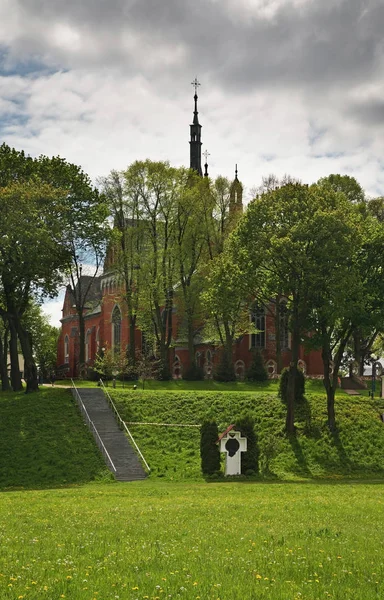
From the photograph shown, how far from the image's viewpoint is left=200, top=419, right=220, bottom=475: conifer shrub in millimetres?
32625

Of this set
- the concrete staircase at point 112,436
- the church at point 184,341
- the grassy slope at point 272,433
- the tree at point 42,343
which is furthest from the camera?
the tree at point 42,343

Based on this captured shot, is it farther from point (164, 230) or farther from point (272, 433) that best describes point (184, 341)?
point (272, 433)

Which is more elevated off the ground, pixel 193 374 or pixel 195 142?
pixel 195 142

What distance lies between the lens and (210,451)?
3266cm

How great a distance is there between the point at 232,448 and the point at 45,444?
9788mm

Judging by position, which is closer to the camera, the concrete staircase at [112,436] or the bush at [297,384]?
the concrete staircase at [112,436]

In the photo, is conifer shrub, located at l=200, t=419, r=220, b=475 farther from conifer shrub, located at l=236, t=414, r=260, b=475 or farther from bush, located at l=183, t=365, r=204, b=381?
bush, located at l=183, t=365, r=204, b=381

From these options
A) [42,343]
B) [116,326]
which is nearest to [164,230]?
[116,326]

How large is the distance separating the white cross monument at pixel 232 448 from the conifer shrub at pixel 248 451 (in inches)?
9.6

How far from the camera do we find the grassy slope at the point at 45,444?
32.4m

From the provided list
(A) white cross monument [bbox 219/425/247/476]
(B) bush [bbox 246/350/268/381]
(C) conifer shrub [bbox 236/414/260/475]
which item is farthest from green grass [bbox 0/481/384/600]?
(B) bush [bbox 246/350/268/381]

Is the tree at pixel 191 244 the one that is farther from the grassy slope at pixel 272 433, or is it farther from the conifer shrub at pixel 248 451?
the conifer shrub at pixel 248 451

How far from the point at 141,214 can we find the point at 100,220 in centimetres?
1338

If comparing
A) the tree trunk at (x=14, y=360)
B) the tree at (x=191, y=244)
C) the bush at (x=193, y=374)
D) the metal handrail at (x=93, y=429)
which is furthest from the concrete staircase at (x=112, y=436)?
the tree at (x=191, y=244)
